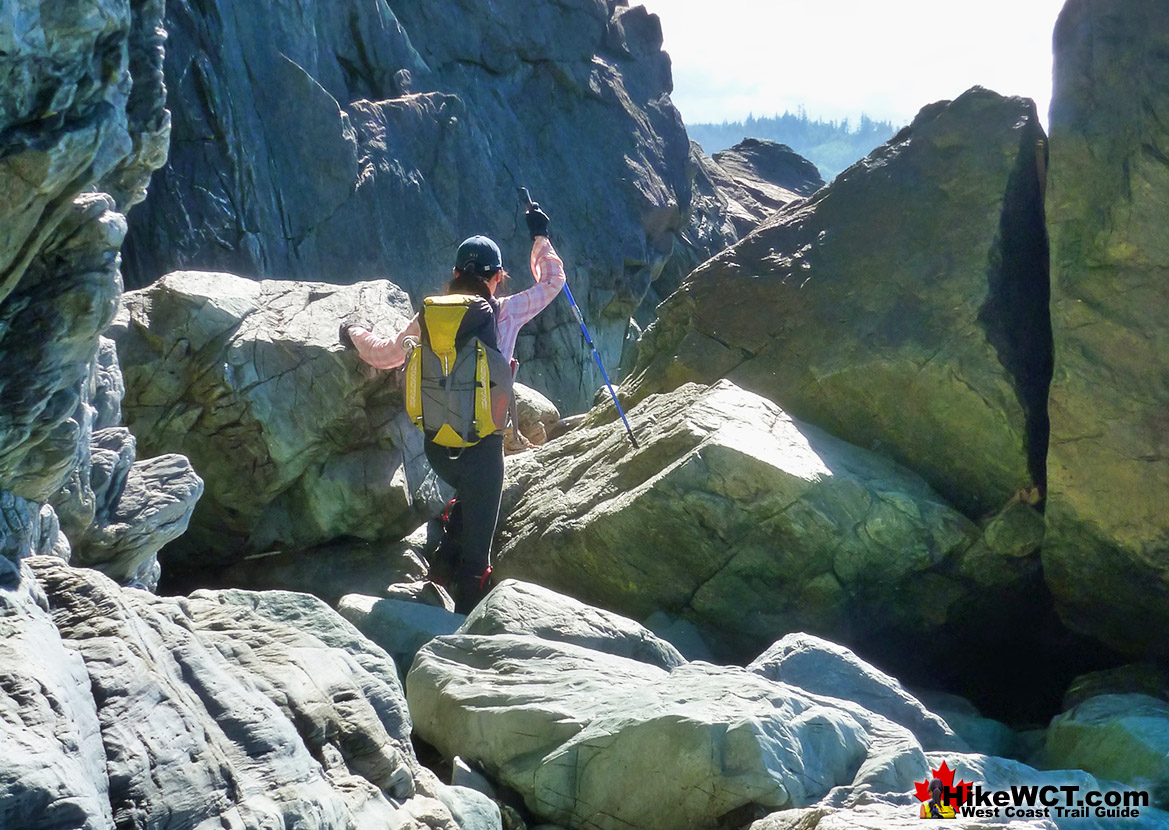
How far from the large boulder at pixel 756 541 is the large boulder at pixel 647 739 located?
250 cm

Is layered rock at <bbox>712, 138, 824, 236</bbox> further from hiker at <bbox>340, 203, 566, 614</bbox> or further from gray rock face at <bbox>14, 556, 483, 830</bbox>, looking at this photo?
gray rock face at <bbox>14, 556, 483, 830</bbox>

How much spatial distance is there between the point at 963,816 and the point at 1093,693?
15.8 feet

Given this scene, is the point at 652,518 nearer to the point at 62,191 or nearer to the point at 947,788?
the point at 947,788

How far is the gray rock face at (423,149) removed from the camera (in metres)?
20.8

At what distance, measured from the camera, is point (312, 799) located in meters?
4.41

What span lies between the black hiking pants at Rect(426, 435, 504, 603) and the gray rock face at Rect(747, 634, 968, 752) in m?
3.32

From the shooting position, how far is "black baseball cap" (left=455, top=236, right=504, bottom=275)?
10.1 meters

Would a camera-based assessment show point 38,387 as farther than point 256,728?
Yes

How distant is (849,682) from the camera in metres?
7.62

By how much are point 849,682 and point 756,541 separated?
2.12 m

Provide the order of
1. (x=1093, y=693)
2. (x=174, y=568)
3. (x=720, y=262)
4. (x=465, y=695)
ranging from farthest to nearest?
(x=720, y=262), (x=174, y=568), (x=1093, y=693), (x=465, y=695)

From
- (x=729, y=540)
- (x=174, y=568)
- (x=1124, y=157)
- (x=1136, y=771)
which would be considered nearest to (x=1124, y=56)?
(x=1124, y=157)

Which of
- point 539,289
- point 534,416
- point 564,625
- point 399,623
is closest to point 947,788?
point 564,625

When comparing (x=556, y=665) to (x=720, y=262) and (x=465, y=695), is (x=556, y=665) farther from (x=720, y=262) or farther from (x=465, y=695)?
(x=720, y=262)
